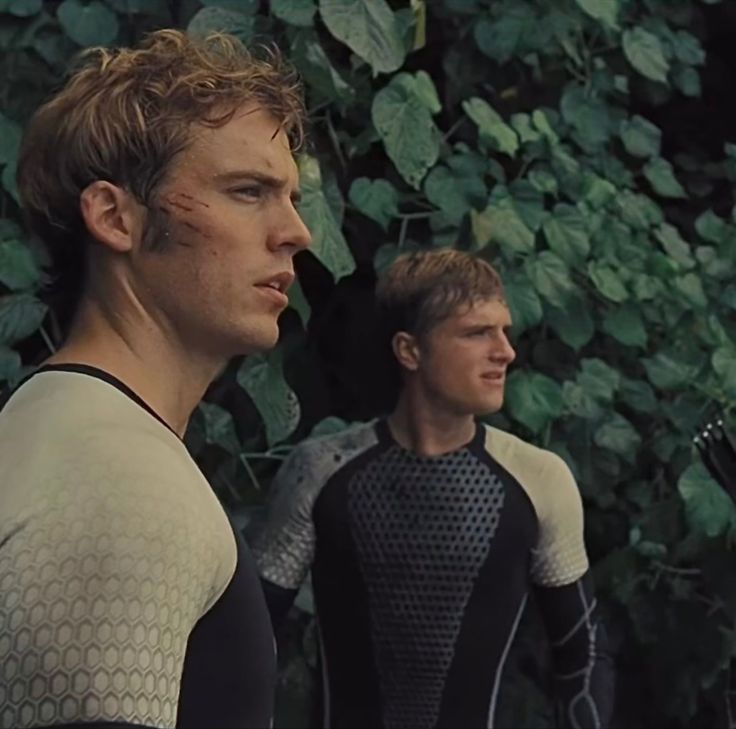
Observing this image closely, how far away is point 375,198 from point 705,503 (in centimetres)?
88

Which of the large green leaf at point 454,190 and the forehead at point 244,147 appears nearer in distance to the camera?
the forehead at point 244,147

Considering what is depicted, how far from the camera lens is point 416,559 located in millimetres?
2873

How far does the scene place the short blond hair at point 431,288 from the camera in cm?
296

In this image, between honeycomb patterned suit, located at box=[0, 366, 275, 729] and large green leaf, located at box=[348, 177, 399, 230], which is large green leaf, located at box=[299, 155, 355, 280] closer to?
large green leaf, located at box=[348, 177, 399, 230]

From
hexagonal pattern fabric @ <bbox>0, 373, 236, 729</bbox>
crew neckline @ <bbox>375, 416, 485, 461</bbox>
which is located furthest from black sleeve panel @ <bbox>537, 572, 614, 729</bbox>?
hexagonal pattern fabric @ <bbox>0, 373, 236, 729</bbox>

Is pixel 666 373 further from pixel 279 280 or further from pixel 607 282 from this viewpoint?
pixel 279 280

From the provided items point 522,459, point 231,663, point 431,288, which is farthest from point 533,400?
point 231,663

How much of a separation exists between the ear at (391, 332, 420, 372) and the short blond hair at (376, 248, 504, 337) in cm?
1

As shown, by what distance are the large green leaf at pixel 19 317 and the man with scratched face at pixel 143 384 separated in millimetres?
1570

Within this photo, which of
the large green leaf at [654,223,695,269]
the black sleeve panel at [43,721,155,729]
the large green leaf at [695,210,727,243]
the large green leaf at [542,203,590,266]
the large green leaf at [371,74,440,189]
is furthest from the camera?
the large green leaf at [695,210,727,243]

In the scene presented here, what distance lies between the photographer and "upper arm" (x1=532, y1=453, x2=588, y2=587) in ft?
9.81

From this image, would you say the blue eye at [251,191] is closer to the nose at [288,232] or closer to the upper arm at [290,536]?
the nose at [288,232]

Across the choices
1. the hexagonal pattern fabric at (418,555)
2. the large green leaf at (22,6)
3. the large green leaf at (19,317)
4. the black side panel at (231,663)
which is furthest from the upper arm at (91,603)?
the large green leaf at (22,6)

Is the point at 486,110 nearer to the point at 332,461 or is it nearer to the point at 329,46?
the point at 329,46
